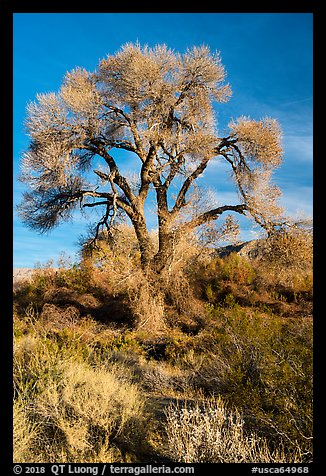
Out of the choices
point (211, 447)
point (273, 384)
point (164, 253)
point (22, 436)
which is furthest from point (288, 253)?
point (22, 436)

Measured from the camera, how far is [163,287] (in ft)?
45.7

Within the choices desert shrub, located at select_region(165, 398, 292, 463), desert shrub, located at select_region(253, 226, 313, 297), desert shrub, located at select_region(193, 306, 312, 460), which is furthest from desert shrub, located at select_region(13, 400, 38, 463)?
desert shrub, located at select_region(253, 226, 313, 297)

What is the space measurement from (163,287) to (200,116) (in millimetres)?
6849

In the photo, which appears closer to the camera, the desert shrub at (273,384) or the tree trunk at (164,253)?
the desert shrub at (273,384)

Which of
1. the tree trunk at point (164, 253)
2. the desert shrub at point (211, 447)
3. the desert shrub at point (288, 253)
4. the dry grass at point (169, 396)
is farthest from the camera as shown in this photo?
the desert shrub at point (288, 253)

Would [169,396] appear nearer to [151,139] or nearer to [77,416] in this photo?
[77,416]

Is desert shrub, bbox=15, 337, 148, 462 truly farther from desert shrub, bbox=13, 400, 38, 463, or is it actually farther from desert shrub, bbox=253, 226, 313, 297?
desert shrub, bbox=253, 226, 313, 297

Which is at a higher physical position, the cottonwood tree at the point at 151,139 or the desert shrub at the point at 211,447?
the cottonwood tree at the point at 151,139

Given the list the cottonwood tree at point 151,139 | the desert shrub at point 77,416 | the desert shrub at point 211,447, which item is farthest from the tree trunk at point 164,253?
the desert shrub at point 211,447

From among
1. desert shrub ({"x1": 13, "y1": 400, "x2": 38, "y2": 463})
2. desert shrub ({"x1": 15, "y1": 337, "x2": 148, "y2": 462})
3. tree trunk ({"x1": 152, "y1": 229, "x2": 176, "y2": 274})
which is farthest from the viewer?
tree trunk ({"x1": 152, "y1": 229, "x2": 176, "y2": 274})

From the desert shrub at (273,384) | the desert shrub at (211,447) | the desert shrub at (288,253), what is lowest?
the desert shrub at (211,447)

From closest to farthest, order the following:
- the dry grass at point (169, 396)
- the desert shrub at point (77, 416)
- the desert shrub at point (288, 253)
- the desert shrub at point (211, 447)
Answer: the desert shrub at point (211, 447)
the dry grass at point (169, 396)
the desert shrub at point (77, 416)
the desert shrub at point (288, 253)

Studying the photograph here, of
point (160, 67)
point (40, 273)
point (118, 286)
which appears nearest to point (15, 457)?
point (118, 286)

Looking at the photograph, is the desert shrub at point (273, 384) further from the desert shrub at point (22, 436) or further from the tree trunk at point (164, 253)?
the tree trunk at point (164, 253)
